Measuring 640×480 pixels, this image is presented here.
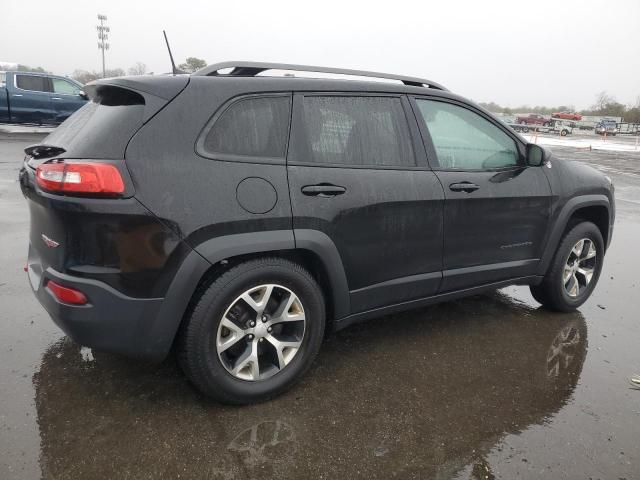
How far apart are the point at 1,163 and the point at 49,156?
9.69 meters

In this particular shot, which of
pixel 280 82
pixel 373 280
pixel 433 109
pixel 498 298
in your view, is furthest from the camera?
pixel 498 298

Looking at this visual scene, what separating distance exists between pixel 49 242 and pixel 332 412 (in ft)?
5.36

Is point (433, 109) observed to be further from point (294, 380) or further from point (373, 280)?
point (294, 380)

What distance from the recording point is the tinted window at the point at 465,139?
10.4ft

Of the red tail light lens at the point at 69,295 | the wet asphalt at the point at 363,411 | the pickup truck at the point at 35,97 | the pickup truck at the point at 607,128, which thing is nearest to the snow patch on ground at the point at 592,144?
the pickup truck at the point at 607,128

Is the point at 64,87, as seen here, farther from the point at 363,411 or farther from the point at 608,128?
the point at 608,128

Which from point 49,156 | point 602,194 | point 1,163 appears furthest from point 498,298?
point 1,163

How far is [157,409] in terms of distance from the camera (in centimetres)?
250

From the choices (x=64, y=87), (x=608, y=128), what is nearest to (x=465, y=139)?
(x=64, y=87)

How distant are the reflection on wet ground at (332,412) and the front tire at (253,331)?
0.15 metres

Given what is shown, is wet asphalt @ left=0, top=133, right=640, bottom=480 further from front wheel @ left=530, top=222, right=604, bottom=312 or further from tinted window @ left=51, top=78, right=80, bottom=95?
tinted window @ left=51, top=78, right=80, bottom=95

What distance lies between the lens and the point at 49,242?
2285 millimetres

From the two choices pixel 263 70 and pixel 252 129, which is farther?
pixel 263 70

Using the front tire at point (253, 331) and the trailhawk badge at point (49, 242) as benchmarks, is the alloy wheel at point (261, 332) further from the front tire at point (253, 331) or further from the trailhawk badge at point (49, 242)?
the trailhawk badge at point (49, 242)
